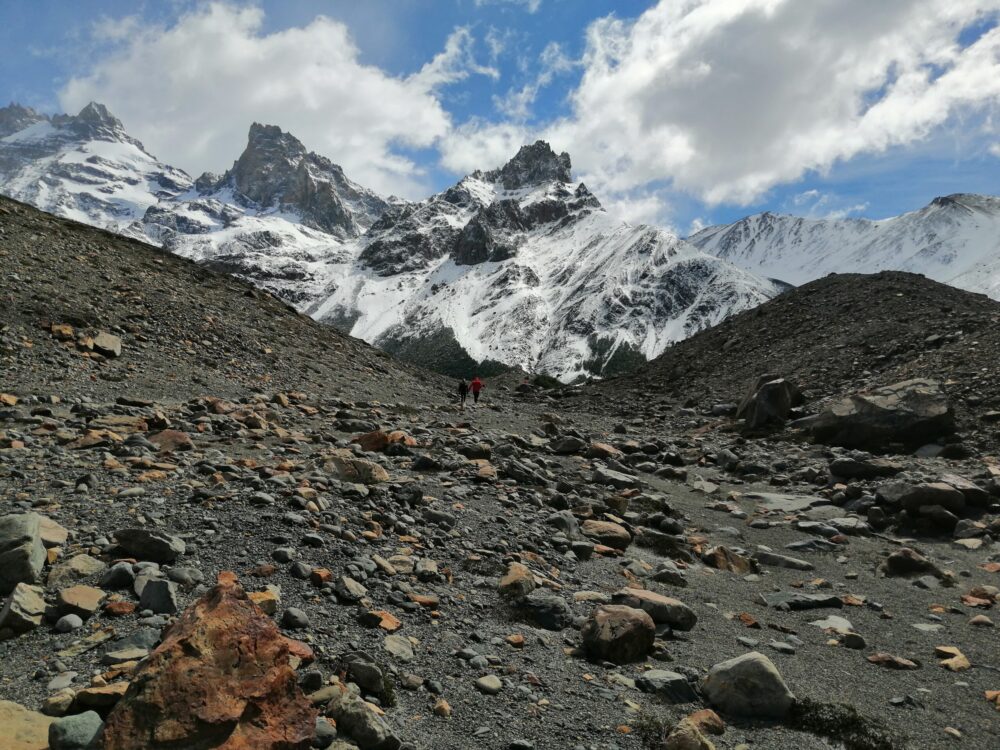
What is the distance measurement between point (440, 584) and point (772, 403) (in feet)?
87.9

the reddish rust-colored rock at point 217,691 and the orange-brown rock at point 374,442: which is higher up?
the orange-brown rock at point 374,442

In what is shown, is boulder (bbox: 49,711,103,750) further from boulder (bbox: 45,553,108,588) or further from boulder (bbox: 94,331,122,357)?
boulder (bbox: 94,331,122,357)

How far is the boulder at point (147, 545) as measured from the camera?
7.28 metres

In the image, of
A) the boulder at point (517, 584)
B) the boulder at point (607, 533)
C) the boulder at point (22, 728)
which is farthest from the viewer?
the boulder at point (607, 533)

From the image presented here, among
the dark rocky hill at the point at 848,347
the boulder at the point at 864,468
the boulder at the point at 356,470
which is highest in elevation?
the dark rocky hill at the point at 848,347

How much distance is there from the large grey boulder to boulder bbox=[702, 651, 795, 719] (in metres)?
7.58

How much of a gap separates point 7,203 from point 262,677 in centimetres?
4132

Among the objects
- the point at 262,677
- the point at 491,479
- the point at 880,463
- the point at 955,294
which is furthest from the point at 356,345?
the point at 955,294

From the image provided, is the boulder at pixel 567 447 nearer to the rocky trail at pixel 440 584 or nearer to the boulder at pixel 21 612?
the rocky trail at pixel 440 584

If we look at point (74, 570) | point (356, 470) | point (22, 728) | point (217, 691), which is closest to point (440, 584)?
point (217, 691)

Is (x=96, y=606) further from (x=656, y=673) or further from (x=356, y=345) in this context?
(x=356, y=345)

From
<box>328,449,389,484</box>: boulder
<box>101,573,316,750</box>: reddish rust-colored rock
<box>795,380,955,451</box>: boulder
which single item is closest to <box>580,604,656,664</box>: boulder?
<box>101,573,316,750</box>: reddish rust-colored rock

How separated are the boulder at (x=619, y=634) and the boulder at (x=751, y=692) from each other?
3.40 feet

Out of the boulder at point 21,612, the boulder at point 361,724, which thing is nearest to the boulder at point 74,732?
the boulder at point 361,724
